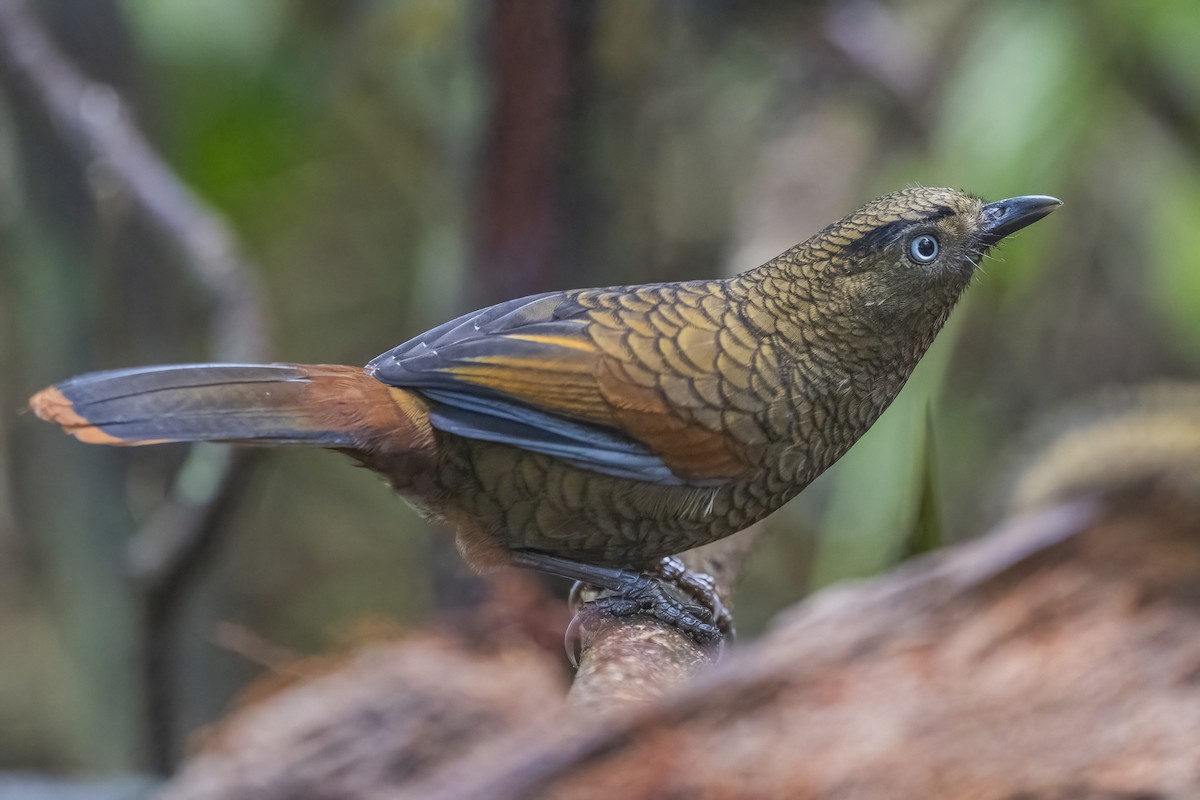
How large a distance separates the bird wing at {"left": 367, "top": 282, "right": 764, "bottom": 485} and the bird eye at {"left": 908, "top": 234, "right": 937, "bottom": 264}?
385 millimetres

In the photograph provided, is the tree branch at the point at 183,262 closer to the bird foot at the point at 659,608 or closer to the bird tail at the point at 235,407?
the bird tail at the point at 235,407

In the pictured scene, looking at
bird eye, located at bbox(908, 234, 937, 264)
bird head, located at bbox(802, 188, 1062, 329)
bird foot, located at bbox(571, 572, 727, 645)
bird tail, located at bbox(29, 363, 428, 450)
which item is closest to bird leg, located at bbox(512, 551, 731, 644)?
bird foot, located at bbox(571, 572, 727, 645)

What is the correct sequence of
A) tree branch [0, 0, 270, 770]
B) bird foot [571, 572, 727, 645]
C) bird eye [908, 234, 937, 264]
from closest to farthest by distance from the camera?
bird eye [908, 234, 937, 264], bird foot [571, 572, 727, 645], tree branch [0, 0, 270, 770]

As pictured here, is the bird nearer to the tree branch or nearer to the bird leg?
the bird leg

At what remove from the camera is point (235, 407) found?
215cm

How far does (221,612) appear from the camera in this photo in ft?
17.1

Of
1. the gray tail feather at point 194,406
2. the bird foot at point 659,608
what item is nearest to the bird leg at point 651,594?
the bird foot at point 659,608

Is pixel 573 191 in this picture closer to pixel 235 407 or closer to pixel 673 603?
pixel 673 603

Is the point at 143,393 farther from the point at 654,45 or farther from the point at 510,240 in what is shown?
the point at 654,45

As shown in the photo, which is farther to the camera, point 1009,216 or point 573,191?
point 573,191

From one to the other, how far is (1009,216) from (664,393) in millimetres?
710

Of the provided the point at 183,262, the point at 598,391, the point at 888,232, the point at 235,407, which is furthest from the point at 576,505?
the point at 183,262

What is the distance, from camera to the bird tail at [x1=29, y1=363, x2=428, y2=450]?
206 centimetres

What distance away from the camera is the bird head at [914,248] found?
229cm
